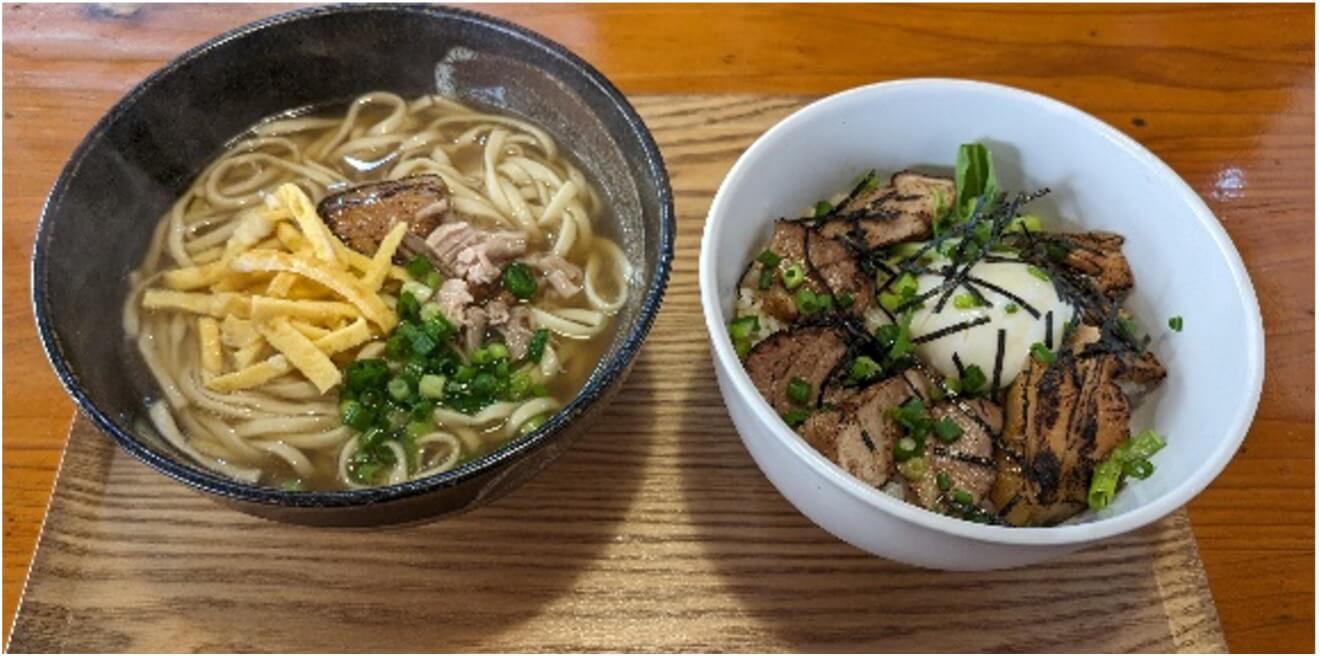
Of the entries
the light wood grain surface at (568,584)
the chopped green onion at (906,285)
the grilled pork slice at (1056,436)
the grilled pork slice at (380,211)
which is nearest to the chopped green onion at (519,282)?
the grilled pork slice at (380,211)

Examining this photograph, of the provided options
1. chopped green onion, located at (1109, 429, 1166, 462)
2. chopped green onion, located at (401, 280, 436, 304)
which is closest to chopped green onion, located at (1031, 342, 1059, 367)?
chopped green onion, located at (1109, 429, 1166, 462)

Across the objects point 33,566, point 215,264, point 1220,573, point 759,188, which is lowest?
point 33,566

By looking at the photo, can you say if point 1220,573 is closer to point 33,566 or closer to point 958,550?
point 958,550

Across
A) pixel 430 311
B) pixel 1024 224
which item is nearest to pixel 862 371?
pixel 1024 224

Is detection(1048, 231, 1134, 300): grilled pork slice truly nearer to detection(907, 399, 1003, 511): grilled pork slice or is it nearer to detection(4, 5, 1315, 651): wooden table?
detection(907, 399, 1003, 511): grilled pork slice

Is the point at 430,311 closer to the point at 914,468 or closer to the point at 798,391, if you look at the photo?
the point at 798,391

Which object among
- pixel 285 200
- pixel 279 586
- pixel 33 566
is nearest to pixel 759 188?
pixel 285 200

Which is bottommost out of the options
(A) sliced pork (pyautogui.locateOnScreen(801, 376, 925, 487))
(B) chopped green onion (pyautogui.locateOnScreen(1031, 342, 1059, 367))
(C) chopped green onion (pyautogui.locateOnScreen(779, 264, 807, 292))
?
(A) sliced pork (pyautogui.locateOnScreen(801, 376, 925, 487))
